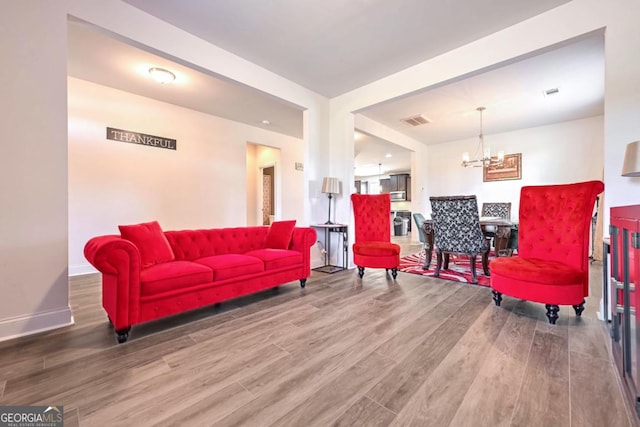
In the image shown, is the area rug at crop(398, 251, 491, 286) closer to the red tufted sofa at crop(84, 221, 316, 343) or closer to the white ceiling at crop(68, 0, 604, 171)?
the red tufted sofa at crop(84, 221, 316, 343)

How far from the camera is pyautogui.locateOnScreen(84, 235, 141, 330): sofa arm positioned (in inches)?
71.0

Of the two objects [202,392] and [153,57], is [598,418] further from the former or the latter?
[153,57]

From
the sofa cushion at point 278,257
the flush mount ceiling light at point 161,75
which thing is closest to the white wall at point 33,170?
the flush mount ceiling light at point 161,75

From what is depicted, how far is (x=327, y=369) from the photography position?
5.07 feet

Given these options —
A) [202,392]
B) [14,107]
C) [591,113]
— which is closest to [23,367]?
[202,392]

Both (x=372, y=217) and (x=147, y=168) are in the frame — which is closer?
(x=372, y=217)

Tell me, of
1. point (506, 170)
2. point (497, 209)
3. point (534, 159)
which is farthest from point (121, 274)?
point (534, 159)

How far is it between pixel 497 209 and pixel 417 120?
9.07 ft

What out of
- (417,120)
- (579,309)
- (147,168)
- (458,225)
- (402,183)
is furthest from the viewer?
(402,183)

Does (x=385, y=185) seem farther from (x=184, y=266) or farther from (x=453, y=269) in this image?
(x=184, y=266)

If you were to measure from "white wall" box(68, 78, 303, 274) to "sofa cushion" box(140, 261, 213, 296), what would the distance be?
255cm

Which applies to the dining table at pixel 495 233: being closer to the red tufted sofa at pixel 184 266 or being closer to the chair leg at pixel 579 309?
the chair leg at pixel 579 309

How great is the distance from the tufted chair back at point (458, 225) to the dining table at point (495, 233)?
431mm

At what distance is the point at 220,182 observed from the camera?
530 centimetres
